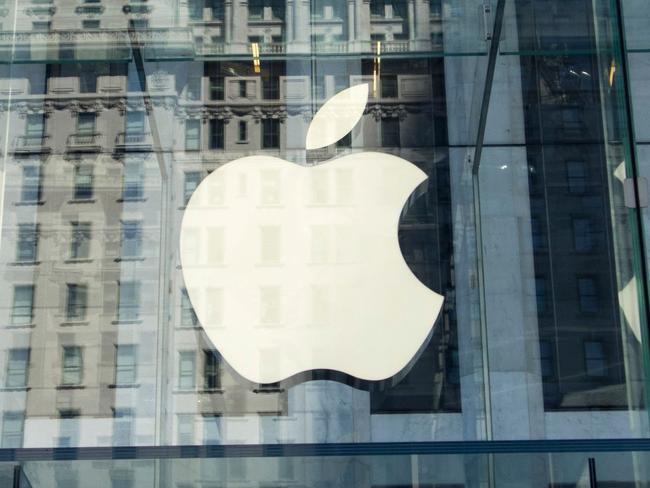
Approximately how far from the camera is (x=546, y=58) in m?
4.91

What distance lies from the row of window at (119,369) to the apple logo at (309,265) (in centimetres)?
10

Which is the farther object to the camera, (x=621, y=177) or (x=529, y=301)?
(x=529, y=301)

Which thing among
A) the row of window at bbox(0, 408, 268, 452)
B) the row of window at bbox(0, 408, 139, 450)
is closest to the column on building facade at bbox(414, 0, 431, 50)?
the row of window at bbox(0, 408, 268, 452)

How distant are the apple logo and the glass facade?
0.02 meters

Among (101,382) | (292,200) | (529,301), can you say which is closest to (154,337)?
(101,382)

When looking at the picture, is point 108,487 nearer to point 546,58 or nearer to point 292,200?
point 292,200

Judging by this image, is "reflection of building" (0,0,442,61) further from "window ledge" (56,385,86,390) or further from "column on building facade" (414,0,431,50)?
"window ledge" (56,385,86,390)

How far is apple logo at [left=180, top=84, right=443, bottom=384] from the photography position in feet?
15.3

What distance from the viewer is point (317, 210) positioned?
4887 mm

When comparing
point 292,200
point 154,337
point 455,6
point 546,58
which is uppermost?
point 455,6

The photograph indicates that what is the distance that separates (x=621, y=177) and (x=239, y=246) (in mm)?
1862

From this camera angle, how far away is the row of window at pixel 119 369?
461 cm

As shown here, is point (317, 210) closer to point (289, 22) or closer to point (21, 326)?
point (289, 22)

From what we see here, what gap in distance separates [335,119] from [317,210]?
20.2 inches
